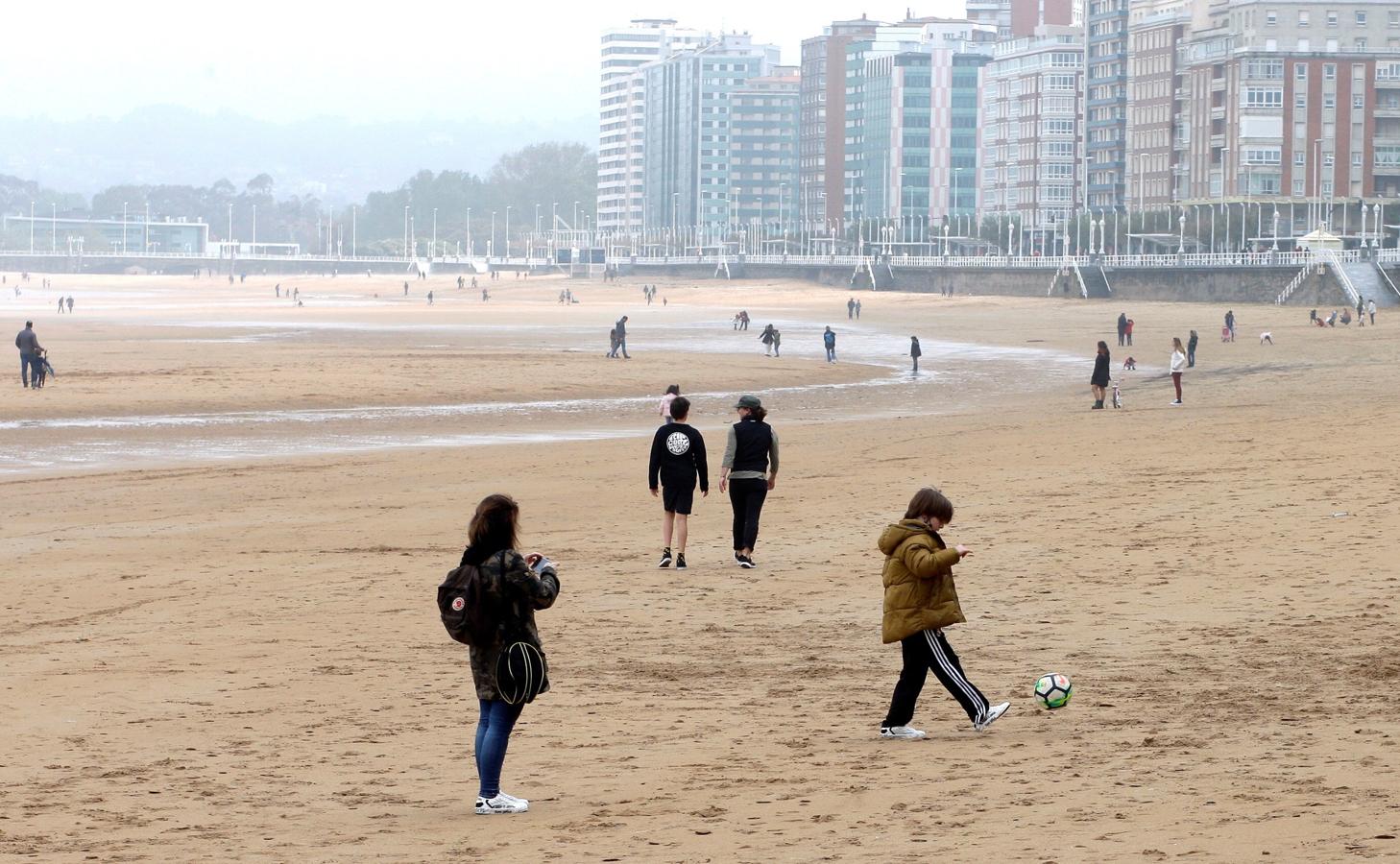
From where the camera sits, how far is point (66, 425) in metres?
32.5

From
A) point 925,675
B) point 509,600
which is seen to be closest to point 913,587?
point 925,675

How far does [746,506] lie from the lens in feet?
49.4

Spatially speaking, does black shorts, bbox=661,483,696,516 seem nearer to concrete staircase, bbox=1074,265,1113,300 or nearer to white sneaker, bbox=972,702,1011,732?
white sneaker, bbox=972,702,1011,732

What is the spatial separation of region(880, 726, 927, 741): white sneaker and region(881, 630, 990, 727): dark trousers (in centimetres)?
2

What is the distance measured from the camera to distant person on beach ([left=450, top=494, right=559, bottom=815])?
762 centimetres

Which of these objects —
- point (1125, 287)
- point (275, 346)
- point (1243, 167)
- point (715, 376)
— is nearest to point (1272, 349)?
point (715, 376)

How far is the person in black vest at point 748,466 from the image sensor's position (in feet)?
48.3

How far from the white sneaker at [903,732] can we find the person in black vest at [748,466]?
18.2ft

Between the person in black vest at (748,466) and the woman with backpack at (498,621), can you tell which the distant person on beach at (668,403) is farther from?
the woman with backpack at (498,621)

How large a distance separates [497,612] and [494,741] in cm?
54

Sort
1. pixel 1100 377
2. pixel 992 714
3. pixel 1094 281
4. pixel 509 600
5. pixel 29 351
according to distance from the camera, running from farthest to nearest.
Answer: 1. pixel 1094 281
2. pixel 29 351
3. pixel 1100 377
4. pixel 992 714
5. pixel 509 600

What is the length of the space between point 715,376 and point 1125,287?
56.1 m

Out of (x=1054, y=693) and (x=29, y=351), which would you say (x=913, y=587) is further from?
(x=29, y=351)

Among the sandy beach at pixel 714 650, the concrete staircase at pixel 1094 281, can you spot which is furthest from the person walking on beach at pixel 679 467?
the concrete staircase at pixel 1094 281
